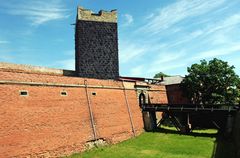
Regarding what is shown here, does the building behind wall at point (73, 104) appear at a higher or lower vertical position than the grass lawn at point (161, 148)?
higher

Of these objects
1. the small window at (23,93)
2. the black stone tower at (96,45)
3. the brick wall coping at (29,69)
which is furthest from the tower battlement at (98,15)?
the small window at (23,93)

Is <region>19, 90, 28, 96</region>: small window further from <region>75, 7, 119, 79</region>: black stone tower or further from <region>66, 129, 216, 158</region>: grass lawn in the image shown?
<region>75, 7, 119, 79</region>: black stone tower

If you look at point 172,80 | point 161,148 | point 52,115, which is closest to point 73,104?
point 52,115

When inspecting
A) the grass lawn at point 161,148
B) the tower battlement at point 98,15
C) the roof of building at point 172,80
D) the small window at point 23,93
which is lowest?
the grass lawn at point 161,148

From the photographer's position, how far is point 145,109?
28281 mm

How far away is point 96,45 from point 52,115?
13.8 metres

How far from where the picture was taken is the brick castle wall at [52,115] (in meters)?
16.5

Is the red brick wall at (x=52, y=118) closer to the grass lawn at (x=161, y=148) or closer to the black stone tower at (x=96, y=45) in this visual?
→ the grass lawn at (x=161, y=148)

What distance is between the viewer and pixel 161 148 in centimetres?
2075

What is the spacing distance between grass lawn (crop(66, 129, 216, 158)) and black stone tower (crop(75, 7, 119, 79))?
31.4 ft

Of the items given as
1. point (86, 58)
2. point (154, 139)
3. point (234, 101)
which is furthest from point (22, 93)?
point (234, 101)

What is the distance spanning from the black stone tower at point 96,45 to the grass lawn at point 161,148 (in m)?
9.58

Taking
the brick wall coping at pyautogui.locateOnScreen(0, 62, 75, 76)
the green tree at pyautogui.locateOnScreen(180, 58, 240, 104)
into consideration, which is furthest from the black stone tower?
the green tree at pyautogui.locateOnScreen(180, 58, 240, 104)

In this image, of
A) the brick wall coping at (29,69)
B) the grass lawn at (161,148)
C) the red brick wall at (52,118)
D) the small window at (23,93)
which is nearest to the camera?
the red brick wall at (52,118)
